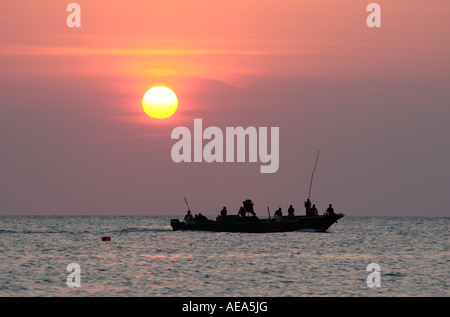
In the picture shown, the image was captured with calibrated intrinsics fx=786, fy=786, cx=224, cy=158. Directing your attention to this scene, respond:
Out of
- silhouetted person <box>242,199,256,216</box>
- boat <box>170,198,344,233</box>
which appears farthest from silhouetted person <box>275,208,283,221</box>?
silhouetted person <box>242,199,256,216</box>

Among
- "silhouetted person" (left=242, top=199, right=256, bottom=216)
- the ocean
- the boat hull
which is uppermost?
"silhouetted person" (left=242, top=199, right=256, bottom=216)

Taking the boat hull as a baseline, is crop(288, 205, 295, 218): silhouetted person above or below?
above

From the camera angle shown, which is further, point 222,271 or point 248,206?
point 248,206

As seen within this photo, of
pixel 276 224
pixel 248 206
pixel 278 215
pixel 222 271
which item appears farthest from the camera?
pixel 248 206

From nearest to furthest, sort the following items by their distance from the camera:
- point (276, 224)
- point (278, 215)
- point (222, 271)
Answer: point (222, 271) → point (276, 224) → point (278, 215)

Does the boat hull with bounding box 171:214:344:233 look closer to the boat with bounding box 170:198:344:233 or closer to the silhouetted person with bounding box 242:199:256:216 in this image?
the boat with bounding box 170:198:344:233

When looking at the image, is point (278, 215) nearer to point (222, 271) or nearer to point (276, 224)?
point (276, 224)

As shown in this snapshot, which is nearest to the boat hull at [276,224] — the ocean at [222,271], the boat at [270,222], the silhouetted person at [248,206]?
the boat at [270,222]

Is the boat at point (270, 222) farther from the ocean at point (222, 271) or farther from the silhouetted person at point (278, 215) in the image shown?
the ocean at point (222, 271)

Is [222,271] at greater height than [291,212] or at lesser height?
lesser

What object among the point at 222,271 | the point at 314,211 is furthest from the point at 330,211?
the point at 222,271
